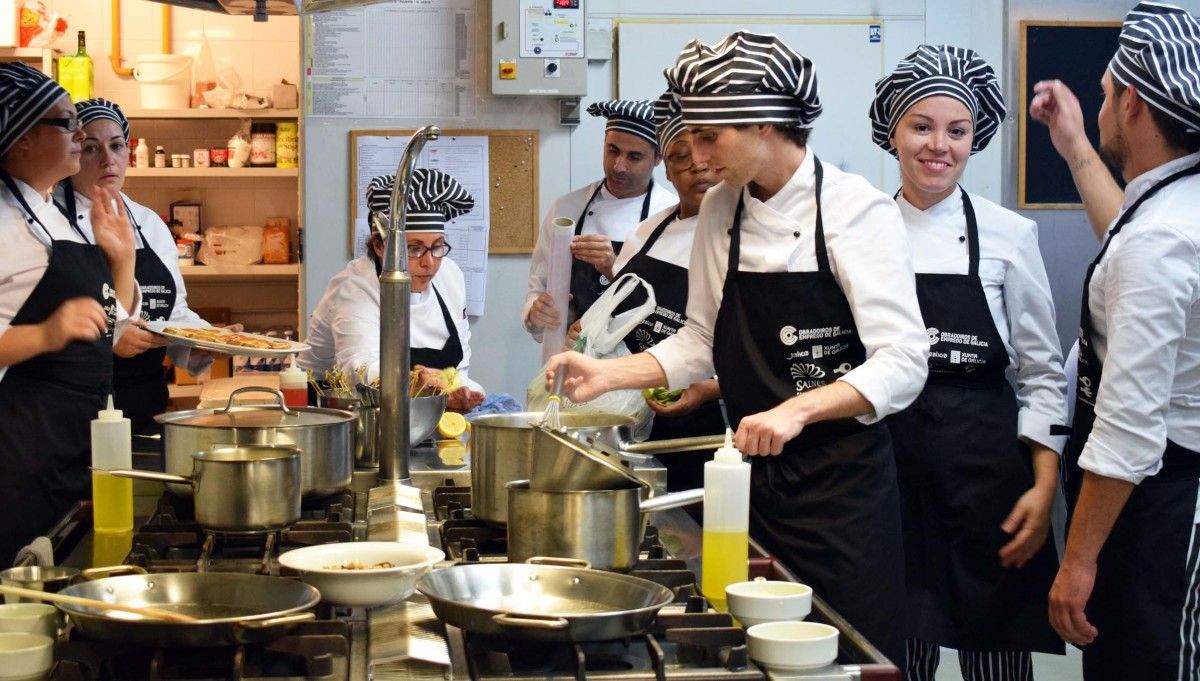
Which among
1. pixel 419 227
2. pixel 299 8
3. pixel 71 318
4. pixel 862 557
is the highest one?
pixel 299 8

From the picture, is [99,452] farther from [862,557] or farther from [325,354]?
[325,354]

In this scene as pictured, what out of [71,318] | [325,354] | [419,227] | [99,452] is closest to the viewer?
[99,452]

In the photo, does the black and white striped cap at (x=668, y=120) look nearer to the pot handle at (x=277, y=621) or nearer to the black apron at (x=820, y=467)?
the black apron at (x=820, y=467)

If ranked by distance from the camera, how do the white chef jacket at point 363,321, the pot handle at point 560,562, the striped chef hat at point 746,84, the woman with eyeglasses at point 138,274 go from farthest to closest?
the white chef jacket at point 363,321 < the woman with eyeglasses at point 138,274 < the striped chef hat at point 746,84 < the pot handle at point 560,562

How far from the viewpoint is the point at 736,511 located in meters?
1.76

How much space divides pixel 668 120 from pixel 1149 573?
182 cm

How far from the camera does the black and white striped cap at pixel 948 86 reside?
9.61 feet

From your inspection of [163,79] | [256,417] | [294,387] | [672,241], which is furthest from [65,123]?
[163,79]

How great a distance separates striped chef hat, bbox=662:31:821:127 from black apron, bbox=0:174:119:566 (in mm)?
1545

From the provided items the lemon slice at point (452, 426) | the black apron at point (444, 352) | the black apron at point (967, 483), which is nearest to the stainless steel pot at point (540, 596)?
the black apron at point (967, 483)

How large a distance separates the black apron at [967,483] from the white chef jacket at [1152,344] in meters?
0.47

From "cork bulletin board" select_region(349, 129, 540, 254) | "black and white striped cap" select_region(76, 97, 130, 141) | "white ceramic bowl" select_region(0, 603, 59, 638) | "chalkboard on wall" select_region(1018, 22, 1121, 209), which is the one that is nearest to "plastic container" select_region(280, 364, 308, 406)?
"black and white striped cap" select_region(76, 97, 130, 141)

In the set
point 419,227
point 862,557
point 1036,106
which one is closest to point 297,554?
point 862,557

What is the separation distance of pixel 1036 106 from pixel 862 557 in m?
1.24
